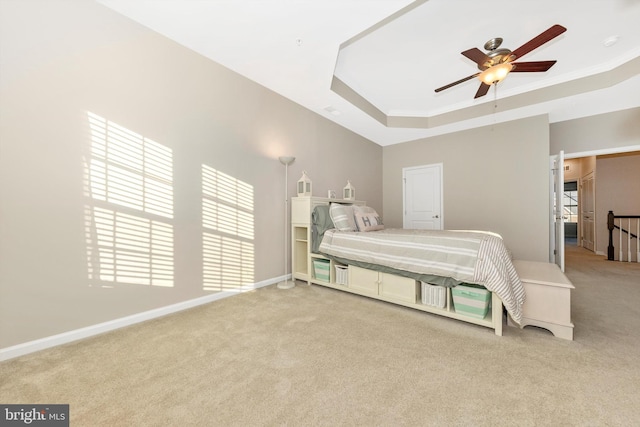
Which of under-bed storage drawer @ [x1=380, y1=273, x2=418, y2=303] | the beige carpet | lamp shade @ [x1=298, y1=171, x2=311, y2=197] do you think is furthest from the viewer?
lamp shade @ [x1=298, y1=171, x2=311, y2=197]

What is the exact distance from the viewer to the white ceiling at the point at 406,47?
2070 millimetres

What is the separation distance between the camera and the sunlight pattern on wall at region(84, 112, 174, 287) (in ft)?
6.39

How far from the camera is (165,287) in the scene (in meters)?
2.31

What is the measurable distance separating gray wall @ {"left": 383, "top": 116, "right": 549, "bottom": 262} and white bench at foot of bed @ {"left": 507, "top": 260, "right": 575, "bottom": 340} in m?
2.48

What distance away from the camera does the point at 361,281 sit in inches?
111

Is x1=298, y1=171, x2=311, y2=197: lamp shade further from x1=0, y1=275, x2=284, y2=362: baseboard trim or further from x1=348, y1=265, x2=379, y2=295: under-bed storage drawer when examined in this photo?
x1=0, y1=275, x2=284, y2=362: baseboard trim

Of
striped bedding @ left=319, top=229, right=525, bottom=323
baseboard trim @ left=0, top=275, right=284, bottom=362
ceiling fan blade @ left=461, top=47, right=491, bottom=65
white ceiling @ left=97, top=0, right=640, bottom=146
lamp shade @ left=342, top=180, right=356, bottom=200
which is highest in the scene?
white ceiling @ left=97, top=0, right=640, bottom=146

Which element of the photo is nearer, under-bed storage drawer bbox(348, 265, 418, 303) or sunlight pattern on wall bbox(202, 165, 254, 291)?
under-bed storage drawer bbox(348, 265, 418, 303)

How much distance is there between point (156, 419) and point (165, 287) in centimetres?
140

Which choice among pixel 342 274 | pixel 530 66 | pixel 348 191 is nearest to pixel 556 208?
pixel 530 66

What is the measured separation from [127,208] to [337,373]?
2151 millimetres

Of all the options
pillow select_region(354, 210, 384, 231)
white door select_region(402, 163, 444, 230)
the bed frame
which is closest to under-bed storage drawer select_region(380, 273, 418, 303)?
the bed frame

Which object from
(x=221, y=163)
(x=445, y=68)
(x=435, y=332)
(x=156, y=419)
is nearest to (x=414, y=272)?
(x=435, y=332)

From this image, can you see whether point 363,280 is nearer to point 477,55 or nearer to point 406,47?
point 477,55
